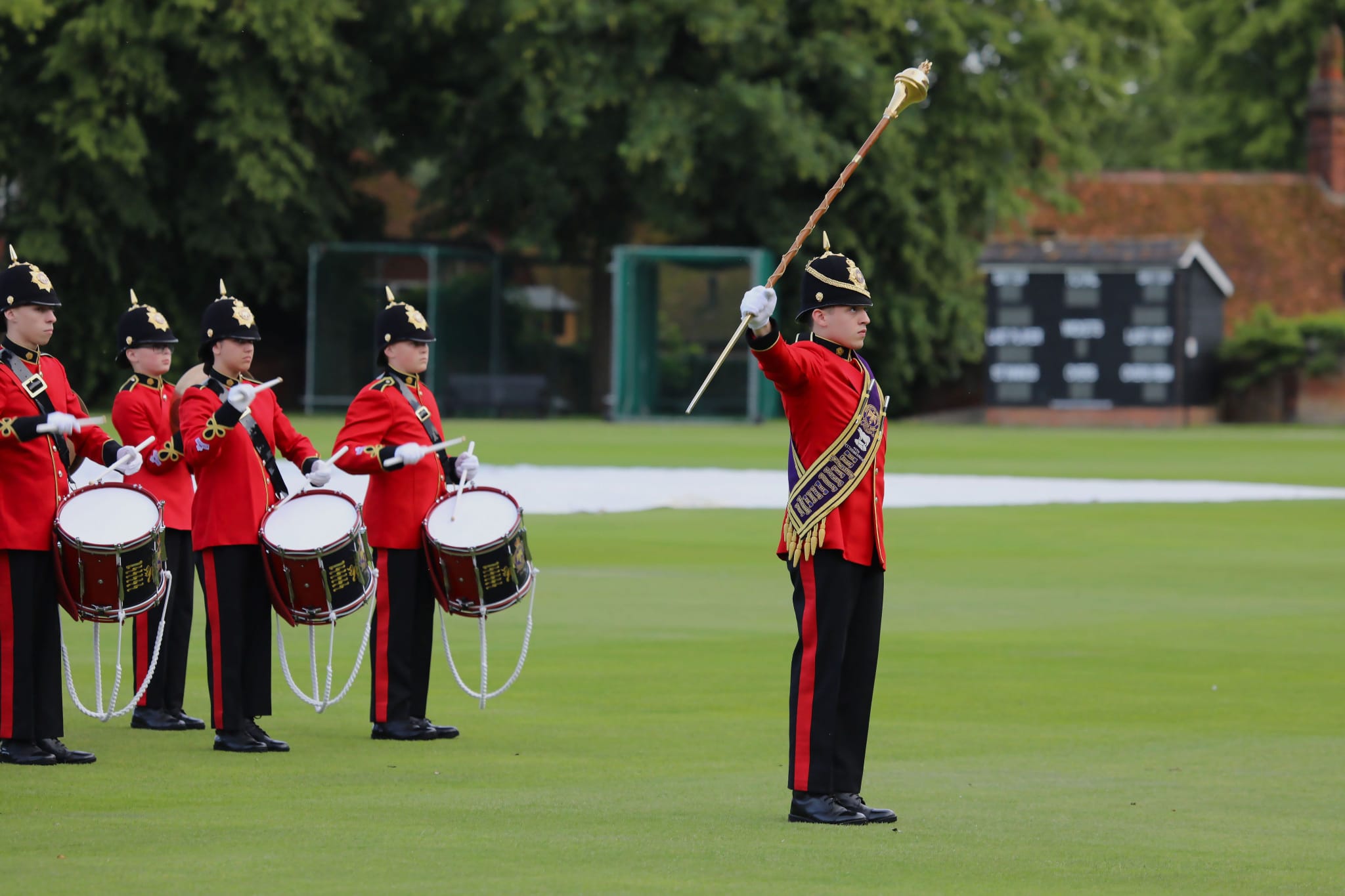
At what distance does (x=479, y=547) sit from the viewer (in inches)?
367

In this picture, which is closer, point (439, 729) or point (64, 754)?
point (64, 754)

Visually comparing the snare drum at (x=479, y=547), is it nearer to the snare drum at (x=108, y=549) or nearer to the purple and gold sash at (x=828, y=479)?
the snare drum at (x=108, y=549)

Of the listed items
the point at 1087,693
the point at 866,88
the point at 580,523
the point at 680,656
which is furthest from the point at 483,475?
the point at 866,88

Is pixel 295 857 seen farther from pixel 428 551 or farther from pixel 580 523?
pixel 580 523

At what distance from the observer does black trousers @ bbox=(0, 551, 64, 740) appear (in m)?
8.80

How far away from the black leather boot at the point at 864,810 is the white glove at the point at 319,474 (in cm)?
273

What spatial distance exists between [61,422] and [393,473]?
5.16 ft

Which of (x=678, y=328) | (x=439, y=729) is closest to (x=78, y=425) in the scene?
(x=439, y=729)

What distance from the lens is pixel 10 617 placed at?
8.85 metres

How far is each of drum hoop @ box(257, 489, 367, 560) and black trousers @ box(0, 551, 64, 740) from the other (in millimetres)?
783

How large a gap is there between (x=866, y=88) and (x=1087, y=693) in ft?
117

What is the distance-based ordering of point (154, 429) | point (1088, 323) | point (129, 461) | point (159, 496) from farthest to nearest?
point (1088, 323) → point (154, 429) → point (159, 496) → point (129, 461)

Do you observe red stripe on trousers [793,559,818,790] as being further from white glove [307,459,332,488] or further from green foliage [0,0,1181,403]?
green foliage [0,0,1181,403]

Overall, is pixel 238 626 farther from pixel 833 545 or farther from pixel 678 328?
pixel 678 328
